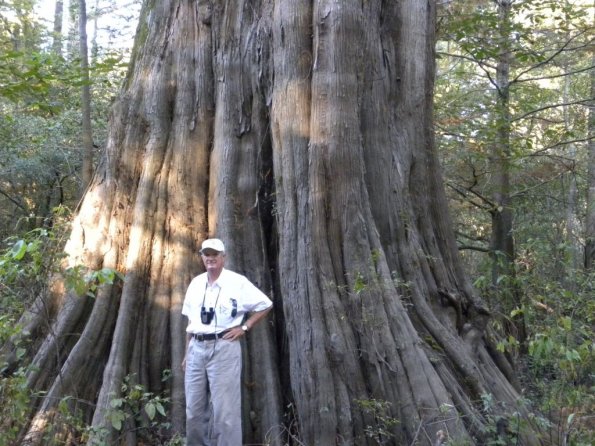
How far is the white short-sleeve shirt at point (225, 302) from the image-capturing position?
527cm

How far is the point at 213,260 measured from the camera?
5301 mm

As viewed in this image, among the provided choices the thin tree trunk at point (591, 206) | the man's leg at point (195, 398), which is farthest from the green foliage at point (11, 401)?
the thin tree trunk at point (591, 206)

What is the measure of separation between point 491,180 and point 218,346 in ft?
28.5

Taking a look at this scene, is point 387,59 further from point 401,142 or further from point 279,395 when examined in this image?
point 279,395

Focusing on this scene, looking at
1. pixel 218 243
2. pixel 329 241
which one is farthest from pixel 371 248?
pixel 218 243

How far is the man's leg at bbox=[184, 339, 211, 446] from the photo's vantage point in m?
5.34

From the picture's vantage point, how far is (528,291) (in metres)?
7.44

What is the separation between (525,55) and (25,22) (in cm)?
1466

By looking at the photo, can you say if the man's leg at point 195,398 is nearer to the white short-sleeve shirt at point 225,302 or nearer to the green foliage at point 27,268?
the white short-sleeve shirt at point 225,302

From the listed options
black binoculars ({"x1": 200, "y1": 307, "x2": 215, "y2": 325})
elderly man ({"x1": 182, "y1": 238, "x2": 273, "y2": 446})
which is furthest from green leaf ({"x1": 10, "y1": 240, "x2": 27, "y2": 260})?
black binoculars ({"x1": 200, "y1": 307, "x2": 215, "y2": 325})

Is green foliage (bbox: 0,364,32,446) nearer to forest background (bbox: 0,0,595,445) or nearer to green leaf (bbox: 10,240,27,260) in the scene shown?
forest background (bbox: 0,0,595,445)

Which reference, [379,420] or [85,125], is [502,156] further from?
[85,125]

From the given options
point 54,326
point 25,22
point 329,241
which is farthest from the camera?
point 25,22

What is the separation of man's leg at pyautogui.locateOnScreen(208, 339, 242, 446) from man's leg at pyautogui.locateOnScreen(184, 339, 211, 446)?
0.14 metres
